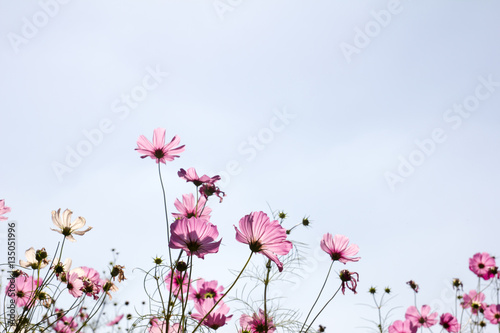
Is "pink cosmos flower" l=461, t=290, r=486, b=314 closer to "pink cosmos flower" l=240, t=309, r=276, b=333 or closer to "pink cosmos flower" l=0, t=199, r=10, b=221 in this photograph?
"pink cosmos flower" l=240, t=309, r=276, b=333

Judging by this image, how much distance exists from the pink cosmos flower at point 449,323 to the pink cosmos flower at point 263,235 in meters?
2.36

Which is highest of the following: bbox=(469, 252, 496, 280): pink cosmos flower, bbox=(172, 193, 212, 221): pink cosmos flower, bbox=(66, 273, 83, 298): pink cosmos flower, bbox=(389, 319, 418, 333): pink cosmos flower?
bbox=(469, 252, 496, 280): pink cosmos flower

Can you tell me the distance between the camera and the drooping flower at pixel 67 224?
4.49 ft

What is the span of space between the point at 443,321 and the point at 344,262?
2.00 meters

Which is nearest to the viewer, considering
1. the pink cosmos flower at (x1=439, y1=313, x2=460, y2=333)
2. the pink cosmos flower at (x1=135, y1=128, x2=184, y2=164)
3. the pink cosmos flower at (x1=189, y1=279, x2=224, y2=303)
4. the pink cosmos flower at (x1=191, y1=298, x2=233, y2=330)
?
the pink cosmos flower at (x1=191, y1=298, x2=233, y2=330)

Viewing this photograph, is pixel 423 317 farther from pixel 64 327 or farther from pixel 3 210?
pixel 3 210

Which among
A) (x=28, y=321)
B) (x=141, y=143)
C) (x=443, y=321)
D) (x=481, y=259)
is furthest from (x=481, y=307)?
(x=28, y=321)

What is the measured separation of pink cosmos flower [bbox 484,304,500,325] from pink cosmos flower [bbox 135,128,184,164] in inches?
120

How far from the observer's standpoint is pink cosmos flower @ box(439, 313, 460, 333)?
2.85 meters

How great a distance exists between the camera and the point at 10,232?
5.19 ft

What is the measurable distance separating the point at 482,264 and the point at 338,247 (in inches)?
103

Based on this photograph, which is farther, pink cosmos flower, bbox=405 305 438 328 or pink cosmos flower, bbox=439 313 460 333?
pink cosmos flower, bbox=405 305 438 328

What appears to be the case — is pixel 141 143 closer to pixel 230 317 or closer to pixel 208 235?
pixel 208 235

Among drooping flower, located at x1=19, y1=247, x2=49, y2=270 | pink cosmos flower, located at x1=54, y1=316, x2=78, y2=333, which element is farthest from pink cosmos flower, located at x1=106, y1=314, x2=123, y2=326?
drooping flower, located at x1=19, y1=247, x2=49, y2=270
